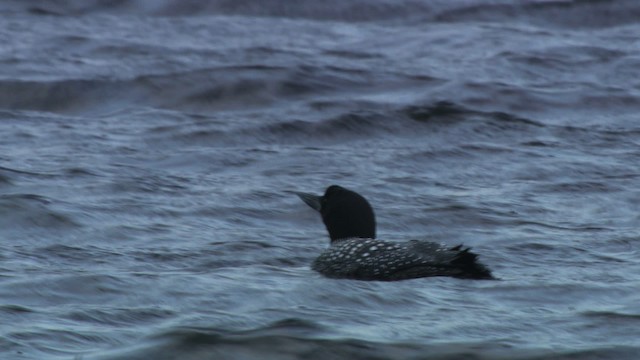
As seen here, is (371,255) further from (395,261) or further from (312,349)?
(312,349)

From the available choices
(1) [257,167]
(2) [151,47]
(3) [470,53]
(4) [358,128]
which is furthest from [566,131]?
(2) [151,47]

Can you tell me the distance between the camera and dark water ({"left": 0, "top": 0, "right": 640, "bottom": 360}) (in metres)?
6.84

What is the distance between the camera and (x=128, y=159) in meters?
11.4

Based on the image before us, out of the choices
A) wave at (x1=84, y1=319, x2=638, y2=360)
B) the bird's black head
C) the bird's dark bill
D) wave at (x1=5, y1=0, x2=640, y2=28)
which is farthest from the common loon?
wave at (x1=5, y1=0, x2=640, y2=28)

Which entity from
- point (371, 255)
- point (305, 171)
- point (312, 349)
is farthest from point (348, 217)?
point (305, 171)

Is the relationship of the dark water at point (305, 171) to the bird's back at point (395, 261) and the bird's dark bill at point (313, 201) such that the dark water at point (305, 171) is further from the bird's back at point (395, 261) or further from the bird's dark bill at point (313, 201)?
the bird's dark bill at point (313, 201)

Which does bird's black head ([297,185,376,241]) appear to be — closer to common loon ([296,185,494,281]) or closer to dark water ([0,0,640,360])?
common loon ([296,185,494,281])

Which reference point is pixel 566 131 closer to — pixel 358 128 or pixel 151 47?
pixel 358 128

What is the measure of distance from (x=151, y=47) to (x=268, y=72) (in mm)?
1869

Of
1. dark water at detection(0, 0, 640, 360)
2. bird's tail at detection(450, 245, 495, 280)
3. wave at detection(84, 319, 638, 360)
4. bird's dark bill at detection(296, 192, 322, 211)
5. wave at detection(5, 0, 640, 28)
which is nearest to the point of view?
wave at detection(84, 319, 638, 360)

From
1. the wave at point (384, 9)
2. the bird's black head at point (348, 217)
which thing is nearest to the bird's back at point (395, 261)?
the bird's black head at point (348, 217)

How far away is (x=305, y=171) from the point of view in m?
11.3

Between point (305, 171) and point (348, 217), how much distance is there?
3.03 meters

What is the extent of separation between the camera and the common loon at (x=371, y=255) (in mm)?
7406
